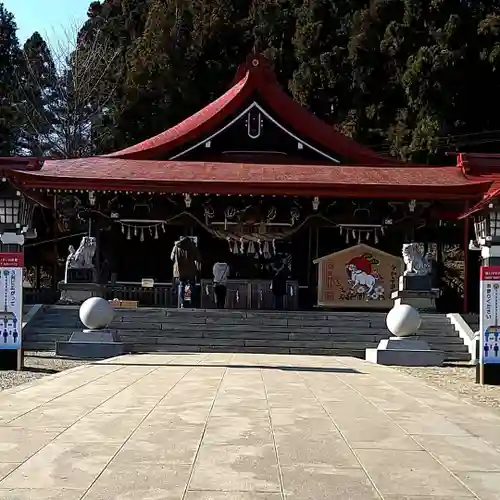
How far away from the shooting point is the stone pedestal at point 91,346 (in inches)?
534

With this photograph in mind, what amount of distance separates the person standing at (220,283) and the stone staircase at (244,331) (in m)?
1.58

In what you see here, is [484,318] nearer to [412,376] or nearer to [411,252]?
[412,376]

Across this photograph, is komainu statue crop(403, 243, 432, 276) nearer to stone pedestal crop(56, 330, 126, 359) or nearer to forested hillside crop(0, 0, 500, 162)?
stone pedestal crop(56, 330, 126, 359)

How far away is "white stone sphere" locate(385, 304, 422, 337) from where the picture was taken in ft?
44.7

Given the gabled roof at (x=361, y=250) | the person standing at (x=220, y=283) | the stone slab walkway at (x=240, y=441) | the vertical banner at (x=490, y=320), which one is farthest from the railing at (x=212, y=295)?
the stone slab walkway at (x=240, y=441)

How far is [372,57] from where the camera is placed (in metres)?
28.5

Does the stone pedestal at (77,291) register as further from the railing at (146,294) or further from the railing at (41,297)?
the railing at (41,297)

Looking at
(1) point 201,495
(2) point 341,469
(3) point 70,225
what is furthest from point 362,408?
(3) point 70,225

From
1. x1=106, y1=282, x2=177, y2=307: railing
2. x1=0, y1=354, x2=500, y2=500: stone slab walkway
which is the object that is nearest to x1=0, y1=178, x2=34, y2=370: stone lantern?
x1=0, y1=354, x2=500, y2=500: stone slab walkway

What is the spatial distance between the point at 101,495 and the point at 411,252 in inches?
551

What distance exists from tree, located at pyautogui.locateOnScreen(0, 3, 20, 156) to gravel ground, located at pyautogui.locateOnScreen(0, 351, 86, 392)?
20.3 meters

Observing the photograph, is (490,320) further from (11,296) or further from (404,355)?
(11,296)

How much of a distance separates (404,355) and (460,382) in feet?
8.48

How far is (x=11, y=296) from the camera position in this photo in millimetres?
11258
